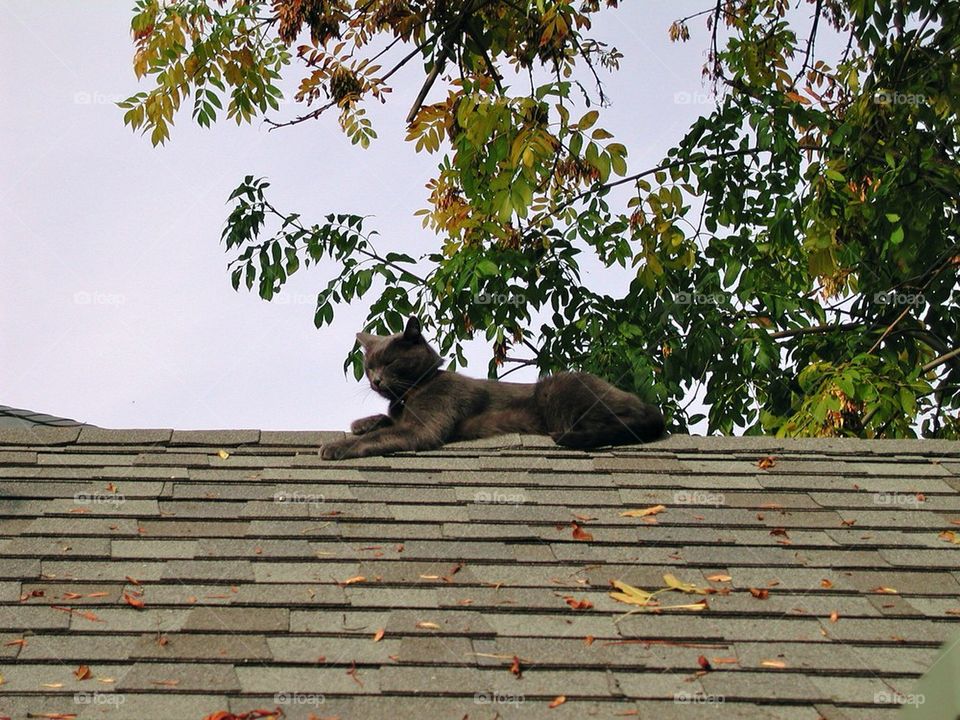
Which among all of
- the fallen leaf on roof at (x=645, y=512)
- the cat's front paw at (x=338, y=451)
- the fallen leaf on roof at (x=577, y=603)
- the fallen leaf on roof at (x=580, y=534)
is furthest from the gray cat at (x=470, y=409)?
the fallen leaf on roof at (x=577, y=603)

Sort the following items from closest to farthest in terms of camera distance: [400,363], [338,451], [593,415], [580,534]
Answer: [580,534] → [338,451] → [593,415] → [400,363]

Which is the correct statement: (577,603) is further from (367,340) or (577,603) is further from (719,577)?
(367,340)

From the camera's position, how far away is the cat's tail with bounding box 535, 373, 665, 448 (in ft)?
17.6

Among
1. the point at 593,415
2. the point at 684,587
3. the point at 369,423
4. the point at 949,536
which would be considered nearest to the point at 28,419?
the point at 369,423

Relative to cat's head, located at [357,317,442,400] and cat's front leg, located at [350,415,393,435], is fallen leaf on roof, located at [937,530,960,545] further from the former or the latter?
cat's head, located at [357,317,442,400]

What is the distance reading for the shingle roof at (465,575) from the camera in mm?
3000

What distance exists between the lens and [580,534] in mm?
4109

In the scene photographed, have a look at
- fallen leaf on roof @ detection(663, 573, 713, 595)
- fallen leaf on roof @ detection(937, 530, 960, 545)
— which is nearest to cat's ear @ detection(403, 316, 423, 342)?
fallen leaf on roof @ detection(663, 573, 713, 595)

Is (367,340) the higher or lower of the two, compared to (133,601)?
higher

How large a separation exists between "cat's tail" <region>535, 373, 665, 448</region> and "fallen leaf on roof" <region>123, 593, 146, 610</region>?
7.87 feet

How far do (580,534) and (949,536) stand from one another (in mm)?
1559

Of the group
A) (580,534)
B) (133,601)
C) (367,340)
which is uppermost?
(367,340)

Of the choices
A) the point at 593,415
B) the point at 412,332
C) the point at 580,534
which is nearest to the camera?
the point at 580,534

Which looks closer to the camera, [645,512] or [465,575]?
[465,575]
